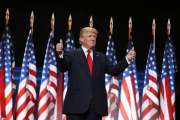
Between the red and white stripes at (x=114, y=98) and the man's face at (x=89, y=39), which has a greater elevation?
the man's face at (x=89, y=39)

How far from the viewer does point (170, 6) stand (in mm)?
6031

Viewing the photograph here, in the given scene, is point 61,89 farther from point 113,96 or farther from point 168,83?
point 168,83

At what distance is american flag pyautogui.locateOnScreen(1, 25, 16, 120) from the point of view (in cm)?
507

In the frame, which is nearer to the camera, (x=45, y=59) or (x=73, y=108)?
(x=73, y=108)

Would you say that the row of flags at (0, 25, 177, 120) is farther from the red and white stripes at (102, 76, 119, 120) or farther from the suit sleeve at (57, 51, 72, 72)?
the suit sleeve at (57, 51, 72, 72)

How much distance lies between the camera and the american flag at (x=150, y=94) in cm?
536

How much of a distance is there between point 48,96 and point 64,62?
8.54ft

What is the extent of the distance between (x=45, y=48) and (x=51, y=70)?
563 millimetres

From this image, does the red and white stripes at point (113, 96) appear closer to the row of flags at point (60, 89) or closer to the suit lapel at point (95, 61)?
the row of flags at point (60, 89)

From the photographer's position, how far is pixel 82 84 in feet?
9.34

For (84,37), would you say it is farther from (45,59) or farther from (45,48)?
(45,48)

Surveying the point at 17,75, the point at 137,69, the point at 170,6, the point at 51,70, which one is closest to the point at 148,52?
the point at 137,69

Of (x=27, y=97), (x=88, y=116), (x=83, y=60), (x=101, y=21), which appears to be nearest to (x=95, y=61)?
(x=83, y=60)

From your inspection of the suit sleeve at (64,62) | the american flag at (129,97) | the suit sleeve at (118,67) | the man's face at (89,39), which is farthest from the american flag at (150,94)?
the suit sleeve at (64,62)
